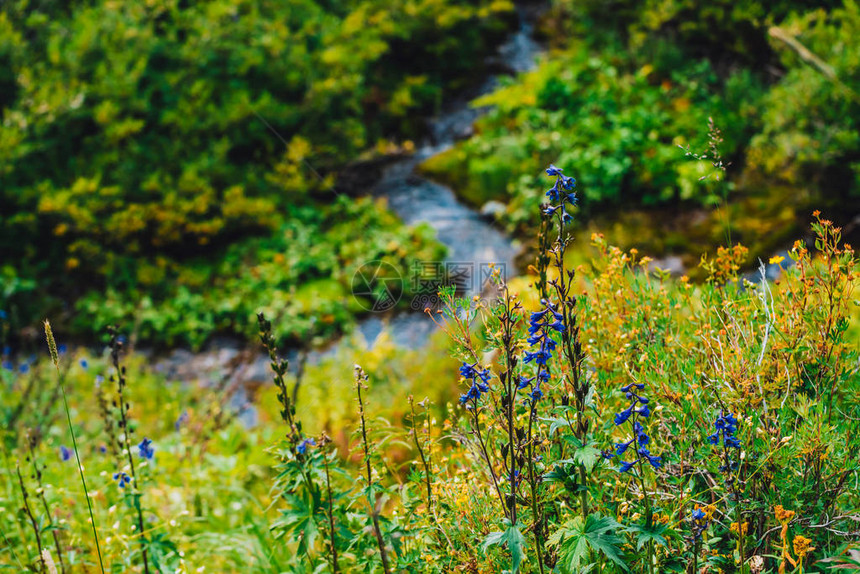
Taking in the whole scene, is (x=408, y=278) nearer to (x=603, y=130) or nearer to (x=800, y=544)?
(x=603, y=130)

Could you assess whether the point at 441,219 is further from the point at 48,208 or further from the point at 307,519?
the point at 307,519

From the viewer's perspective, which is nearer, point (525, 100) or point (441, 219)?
point (441, 219)

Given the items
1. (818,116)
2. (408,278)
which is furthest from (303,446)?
(818,116)

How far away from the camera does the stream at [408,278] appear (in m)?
5.80

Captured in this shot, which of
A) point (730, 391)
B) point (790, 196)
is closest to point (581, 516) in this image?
point (730, 391)

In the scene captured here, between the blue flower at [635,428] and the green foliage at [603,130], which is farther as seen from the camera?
the green foliage at [603,130]

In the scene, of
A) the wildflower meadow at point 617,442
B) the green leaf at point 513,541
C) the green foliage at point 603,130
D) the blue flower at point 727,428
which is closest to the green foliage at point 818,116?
the green foliage at point 603,130

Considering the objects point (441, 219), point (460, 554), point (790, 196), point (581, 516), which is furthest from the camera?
point (441, 219)

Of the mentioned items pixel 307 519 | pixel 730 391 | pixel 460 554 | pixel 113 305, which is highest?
pixel 730 391

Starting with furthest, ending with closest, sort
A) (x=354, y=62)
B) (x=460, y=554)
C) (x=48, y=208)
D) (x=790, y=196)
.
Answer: (x=354, y=62) → (x=48, y=208) → (x=790, y=196) → (x=460, y=554)

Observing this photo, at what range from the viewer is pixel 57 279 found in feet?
22.0

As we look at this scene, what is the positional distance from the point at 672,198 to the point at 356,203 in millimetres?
3968

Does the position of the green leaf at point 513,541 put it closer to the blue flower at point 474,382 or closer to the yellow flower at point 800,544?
the blue flower at point 474,382

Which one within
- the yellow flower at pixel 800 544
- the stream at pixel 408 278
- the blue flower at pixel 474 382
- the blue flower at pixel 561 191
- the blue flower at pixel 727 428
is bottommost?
the stream at pixel 408 278
